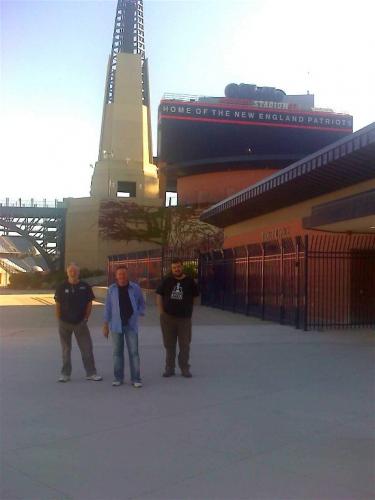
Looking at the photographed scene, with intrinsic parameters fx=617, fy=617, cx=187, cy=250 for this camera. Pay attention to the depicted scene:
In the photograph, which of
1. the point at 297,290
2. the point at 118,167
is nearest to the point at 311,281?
the point at 297,290

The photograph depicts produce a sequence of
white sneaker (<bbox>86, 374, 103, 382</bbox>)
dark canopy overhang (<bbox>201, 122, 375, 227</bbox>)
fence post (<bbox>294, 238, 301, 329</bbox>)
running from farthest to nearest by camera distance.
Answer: fence post (<bbox>294, 238, 301, 329</bbox>)
dark canopy overhang (<bbox>201, 122, 375, 227</bbox>)
white sneaker (<bbox>86, 374, 103, 382</bbox>)

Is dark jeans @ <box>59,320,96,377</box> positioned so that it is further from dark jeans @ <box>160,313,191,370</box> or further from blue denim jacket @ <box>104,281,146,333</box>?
dark jeans @ <box>160,313,191,370</box>

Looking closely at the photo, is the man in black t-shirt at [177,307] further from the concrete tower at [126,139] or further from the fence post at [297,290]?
the concrete tower at [126,139]

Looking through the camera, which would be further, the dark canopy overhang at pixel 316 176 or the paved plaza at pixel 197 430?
the dark canopy overhang at pixel 316 176

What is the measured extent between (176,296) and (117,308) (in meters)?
0.96

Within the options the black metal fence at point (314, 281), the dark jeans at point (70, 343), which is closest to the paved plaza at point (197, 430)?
the dark jeans at point (70, 343)

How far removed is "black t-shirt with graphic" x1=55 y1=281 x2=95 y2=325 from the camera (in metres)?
8.80

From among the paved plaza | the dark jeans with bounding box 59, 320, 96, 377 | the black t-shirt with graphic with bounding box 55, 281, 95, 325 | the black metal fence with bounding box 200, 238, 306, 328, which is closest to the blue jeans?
the paved plaza

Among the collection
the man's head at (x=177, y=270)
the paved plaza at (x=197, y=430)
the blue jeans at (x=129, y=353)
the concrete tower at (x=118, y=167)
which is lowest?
the paved plaza at (x=197, y=430)

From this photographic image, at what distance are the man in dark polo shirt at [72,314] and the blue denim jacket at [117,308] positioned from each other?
374 millimetres

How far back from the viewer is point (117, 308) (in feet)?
28.2

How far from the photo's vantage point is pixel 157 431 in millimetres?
6258

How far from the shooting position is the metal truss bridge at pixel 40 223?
64875mm

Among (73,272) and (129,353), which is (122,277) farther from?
(129,353)
